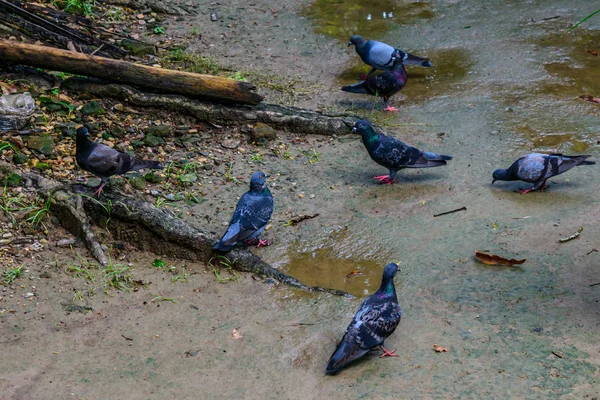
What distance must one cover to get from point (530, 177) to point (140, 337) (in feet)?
13.0

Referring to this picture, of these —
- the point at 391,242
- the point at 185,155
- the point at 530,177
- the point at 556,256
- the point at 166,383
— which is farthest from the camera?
the point at 185,155

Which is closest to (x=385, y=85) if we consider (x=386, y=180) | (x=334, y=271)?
(x=386, y=180)

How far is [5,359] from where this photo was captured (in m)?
4.65

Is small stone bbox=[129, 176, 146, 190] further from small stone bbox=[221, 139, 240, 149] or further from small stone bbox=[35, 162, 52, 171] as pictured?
small stone bbox=[221, 139, 240, 149]

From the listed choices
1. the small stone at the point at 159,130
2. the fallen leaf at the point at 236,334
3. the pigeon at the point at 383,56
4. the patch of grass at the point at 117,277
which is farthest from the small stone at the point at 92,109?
the fallen leaf at the point at 236,334

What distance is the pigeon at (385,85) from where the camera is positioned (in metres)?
8.35

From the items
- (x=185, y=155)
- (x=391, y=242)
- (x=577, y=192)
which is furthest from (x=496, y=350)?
(x=185, y=155)

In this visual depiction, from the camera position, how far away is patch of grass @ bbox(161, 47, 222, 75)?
356 inches

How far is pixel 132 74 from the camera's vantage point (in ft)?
25.2

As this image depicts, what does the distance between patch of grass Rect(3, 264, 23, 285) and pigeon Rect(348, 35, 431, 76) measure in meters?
5.27

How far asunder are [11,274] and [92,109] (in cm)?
272

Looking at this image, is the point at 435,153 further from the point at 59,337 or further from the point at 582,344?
the point at 59,337

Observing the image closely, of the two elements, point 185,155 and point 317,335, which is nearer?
point 317,335

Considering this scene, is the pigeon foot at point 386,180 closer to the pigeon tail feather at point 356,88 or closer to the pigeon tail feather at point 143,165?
the pigeon tail feather at point 356,88
